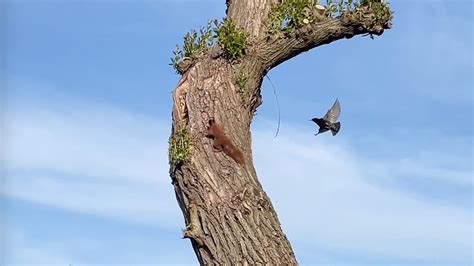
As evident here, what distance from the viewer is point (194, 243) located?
7016 mm

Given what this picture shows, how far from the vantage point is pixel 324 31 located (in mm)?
7652

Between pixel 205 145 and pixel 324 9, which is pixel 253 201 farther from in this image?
pixel 324 9

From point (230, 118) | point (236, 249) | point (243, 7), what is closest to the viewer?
point (236, 249)

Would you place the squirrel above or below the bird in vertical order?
below

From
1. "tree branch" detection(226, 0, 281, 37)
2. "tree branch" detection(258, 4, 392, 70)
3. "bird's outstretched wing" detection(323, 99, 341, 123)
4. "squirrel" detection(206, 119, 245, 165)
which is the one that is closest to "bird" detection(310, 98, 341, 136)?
"bird's outstretched wing" detection(323, 99, 341, 123)

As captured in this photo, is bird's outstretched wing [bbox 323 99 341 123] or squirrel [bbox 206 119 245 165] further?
bird's outstretched wing [bbox 323 99 341 123]

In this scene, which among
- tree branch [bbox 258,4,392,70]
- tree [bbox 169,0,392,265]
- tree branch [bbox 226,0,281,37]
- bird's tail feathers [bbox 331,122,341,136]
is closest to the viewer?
tree [bbox 169,0,392,265]

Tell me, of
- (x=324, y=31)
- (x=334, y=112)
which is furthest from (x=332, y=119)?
(x=324, y=31)

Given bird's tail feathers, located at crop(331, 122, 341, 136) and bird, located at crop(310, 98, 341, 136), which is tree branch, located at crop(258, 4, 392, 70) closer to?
bird, located at crop(310, 98, 341, 136)

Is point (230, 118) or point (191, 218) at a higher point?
point (230, 118)

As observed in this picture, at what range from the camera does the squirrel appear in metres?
7.16

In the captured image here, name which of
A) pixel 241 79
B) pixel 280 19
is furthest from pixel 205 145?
pixel 280 19

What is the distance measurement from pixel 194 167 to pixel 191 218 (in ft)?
1.37

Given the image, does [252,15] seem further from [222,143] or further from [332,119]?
[222,143]
